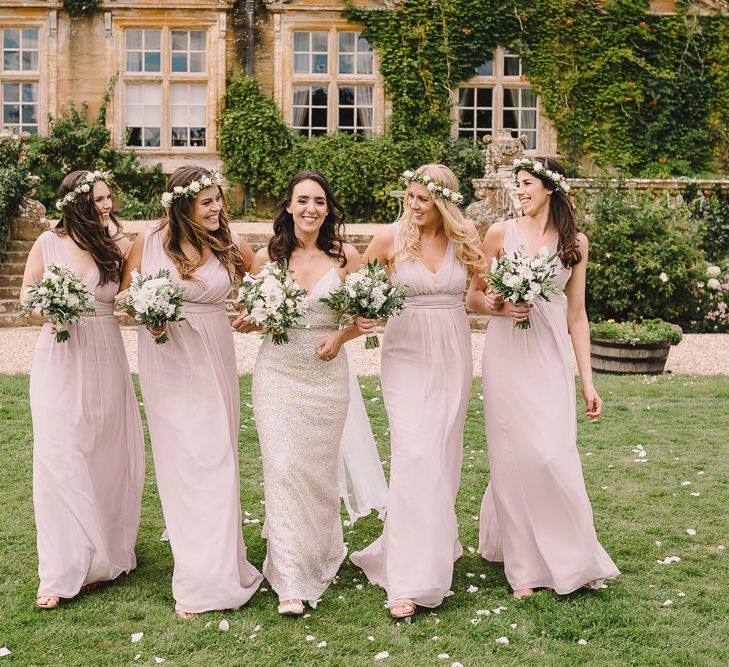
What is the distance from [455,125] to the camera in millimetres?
18219

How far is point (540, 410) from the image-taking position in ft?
15.3

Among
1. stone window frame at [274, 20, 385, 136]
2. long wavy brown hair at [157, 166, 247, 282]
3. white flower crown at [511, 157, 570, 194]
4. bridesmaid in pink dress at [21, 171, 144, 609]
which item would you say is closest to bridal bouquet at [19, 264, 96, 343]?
bridesmaid in pink dress at [21, 171, 144, 609]

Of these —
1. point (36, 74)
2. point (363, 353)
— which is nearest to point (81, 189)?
point (363, 353)

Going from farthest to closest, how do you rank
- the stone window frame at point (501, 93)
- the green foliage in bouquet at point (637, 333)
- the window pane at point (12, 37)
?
the stone window frame at point (501, 93) < the window pane at point (12, 37) < the green foliage in bouquet at point (637, 333)

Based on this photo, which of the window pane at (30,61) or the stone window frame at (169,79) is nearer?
the stone window frame at (169,79)

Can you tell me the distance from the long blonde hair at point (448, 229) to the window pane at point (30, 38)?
15288 mm

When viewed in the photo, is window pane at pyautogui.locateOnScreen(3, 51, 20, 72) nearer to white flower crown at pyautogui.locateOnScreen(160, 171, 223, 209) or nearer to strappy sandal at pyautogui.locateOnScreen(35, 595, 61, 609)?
white flower crown at pyautogui.locateOnScreen(160, 171, 223, 209)

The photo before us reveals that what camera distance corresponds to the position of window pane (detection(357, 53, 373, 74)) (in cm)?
1811

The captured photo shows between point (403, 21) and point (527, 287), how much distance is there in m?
14.4

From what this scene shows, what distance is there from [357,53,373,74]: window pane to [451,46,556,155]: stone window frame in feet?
5.41

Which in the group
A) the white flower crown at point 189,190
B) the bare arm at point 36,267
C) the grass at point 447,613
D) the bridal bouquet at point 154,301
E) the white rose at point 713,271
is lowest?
the grass at point 447,613

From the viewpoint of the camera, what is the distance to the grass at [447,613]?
3955mm

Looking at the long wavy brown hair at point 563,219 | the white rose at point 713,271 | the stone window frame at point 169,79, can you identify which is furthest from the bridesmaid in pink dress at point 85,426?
the stone window frame at point 169,79

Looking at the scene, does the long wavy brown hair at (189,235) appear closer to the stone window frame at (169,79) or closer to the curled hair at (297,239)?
the curled hair at (297,239)
